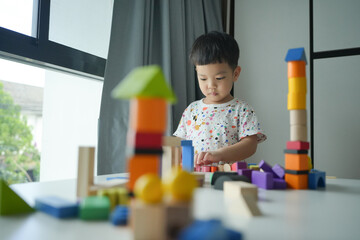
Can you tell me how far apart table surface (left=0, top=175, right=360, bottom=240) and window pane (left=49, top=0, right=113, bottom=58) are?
2.71 ft

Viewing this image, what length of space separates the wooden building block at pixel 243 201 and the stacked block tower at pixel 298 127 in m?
0.23

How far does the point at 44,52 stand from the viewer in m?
1.08

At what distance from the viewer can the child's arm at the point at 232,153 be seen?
0.93 meters

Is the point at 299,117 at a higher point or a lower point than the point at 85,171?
higher

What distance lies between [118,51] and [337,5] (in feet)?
4.26

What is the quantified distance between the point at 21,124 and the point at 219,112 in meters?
0.99

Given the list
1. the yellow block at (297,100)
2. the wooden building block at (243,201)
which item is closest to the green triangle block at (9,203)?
the wooden building block at (243,201)

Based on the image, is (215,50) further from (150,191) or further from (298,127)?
(150,191)

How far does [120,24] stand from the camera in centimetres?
126

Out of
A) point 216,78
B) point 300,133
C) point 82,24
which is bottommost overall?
point 300,133

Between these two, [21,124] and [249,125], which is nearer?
[249,125]

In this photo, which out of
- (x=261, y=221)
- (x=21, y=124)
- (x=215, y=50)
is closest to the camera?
(x=261, y=221)

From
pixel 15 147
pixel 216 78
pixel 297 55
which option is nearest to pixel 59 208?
pixel 297 55

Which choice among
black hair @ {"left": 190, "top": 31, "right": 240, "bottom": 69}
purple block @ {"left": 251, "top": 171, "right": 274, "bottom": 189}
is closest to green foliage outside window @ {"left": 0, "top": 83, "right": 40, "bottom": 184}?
black hair @ {"left": 190, "top": 31, "right": 240, "bottom": 69}
